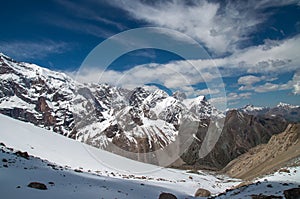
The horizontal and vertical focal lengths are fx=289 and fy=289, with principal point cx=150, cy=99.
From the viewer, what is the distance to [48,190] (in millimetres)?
21062

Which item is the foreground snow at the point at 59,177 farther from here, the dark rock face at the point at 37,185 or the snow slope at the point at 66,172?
the dark rock face at the point at 37,185

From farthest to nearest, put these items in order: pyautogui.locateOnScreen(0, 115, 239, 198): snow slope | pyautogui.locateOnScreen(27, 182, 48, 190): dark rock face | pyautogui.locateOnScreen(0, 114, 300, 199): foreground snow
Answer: pyautogui.locateOnScreen(0, 115, 239, 198): snow slope, pyautogui.locateOnScreen(0, 114, 300, 199): foreground snow, pyautogui.locateOnScreen(27, 182, 48, 190): dark rock face

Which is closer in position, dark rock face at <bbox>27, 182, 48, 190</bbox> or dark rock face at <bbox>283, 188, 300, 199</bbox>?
dark rock face at <bbox>283, 188, 300, 199</bbox>

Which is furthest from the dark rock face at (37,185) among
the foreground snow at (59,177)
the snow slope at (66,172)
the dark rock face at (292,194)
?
the dark rock face at (292,194)

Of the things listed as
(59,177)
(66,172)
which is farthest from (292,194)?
(66,172)

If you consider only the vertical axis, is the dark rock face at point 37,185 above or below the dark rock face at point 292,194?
above

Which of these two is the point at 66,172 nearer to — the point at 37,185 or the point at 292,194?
the point at 37,185

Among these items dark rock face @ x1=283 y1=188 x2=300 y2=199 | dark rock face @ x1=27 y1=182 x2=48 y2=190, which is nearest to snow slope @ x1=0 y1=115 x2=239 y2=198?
dark rock face @ x1=27 y1=182 x2=48 y2=190

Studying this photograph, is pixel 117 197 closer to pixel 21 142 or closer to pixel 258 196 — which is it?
pixel 258 196

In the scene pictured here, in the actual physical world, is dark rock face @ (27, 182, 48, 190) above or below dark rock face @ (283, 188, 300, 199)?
above

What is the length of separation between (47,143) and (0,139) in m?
9.26

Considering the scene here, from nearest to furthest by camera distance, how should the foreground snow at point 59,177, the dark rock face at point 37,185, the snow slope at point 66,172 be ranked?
the dark rock face at point 37,185 < the foreground snow at point 59,177 < the snow slope at point 66,172

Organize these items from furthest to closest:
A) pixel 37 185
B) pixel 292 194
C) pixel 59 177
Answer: pixel 59 177
pixel 37 185
pixel 292 194

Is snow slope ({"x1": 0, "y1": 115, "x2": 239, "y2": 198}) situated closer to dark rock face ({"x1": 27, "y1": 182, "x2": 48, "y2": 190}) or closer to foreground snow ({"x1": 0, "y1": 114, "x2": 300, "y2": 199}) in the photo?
foreground snow ({"x1": 0, "y1": 114, "x2": 300, "y2": 199})
